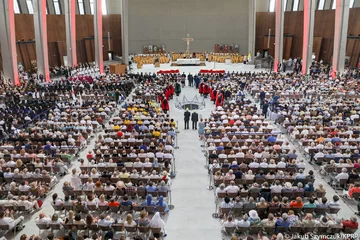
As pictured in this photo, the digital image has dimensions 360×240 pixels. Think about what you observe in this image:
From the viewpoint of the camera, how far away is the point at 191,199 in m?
11.6

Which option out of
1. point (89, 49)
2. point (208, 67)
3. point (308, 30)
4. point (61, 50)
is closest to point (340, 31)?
point (308, 30)

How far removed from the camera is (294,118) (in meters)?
18.5

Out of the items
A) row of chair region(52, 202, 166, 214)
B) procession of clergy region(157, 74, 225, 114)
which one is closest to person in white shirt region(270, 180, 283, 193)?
row of chair region(52, 202, 166, 214)

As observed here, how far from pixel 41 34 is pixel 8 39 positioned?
4.00 metres

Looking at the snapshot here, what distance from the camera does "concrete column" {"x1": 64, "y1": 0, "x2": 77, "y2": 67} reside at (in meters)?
36.3

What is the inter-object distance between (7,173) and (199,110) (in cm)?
1383

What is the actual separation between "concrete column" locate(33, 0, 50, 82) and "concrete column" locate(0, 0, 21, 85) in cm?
303

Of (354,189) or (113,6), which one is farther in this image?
(113,6)

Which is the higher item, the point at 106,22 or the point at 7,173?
the point at 106,22

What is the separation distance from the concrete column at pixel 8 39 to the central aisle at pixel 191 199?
18909mm

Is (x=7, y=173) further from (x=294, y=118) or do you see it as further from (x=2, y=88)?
(x=2, y=88)

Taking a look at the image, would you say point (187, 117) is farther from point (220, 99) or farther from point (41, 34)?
point (41, 34)

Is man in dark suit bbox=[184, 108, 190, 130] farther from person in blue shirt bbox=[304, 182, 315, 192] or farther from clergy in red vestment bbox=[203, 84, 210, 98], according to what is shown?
person in blue shirt bbox=[304, 182, 315, 192]

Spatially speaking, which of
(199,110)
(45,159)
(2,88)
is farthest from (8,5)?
(45,159)
